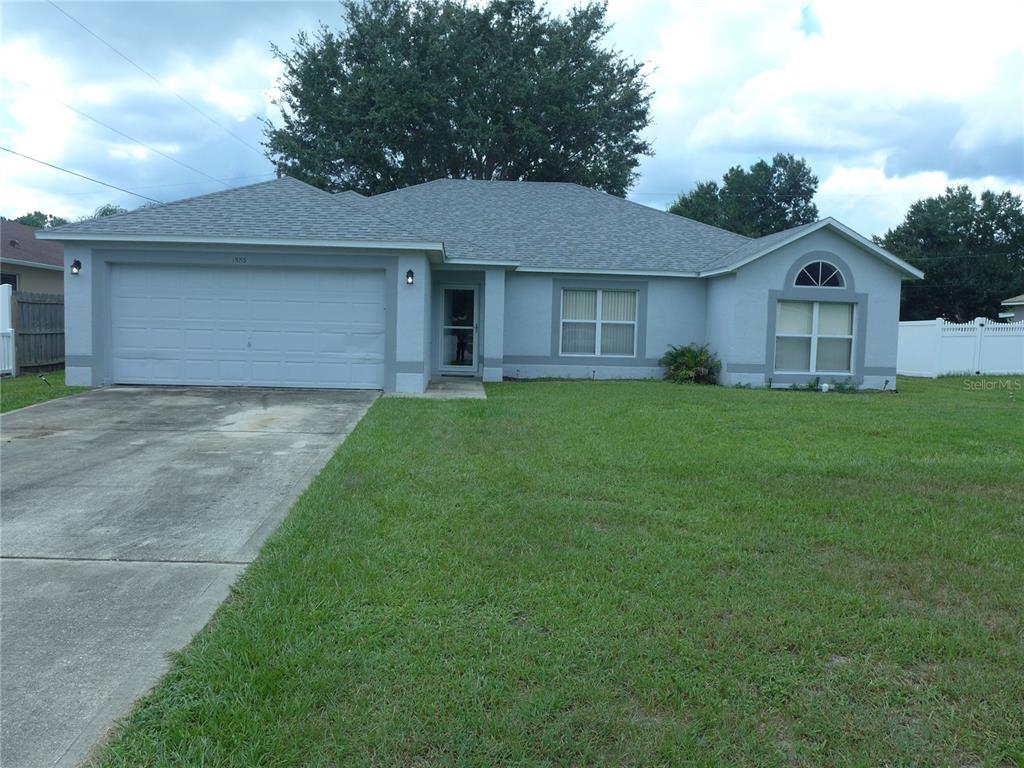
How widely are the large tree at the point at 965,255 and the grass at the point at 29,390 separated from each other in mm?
41477

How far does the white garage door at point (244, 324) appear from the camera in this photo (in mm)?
13531

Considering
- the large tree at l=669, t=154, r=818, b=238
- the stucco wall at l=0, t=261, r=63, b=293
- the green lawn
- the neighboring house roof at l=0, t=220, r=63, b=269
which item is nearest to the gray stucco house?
the green lawn

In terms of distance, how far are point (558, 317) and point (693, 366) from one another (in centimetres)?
327

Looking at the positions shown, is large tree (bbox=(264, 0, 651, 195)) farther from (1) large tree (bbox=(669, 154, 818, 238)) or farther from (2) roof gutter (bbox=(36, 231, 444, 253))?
(1) large tree (bbox=(669, 154, 818, 238))

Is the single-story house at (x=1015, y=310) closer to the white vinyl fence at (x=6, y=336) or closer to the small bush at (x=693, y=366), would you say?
the small bush at (x=693, y=366)

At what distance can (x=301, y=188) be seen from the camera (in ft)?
50.5

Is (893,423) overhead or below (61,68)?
below

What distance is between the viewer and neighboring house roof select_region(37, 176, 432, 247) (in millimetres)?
13047

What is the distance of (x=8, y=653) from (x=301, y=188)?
13.1 metres

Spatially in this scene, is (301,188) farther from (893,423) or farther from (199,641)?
A: (199,641)

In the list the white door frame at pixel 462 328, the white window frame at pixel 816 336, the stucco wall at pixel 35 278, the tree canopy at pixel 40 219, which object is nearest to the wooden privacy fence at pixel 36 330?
the stucco wall at pixel 35 278

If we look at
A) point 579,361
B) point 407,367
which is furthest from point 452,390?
point 579,361

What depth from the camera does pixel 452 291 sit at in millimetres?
17750

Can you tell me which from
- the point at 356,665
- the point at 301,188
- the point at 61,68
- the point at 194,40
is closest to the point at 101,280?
the point at 301,188
